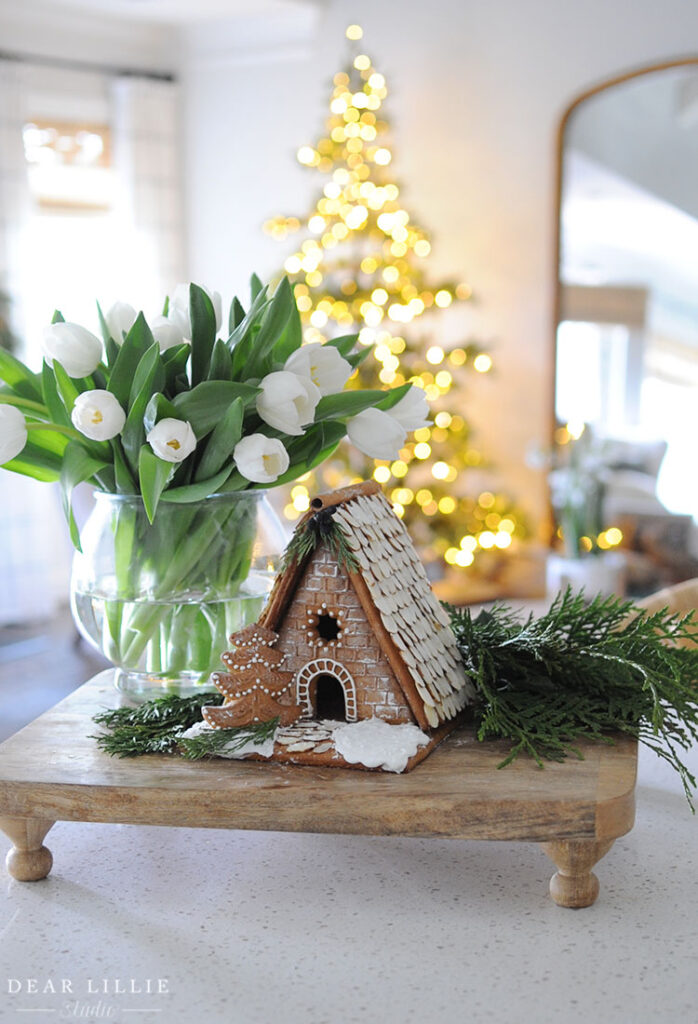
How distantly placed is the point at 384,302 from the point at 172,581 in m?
3.37

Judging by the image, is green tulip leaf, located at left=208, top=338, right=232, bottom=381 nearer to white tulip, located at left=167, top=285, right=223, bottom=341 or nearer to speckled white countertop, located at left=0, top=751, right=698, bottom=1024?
white tulip, located at left=167, top=285, right=223, bottom=341

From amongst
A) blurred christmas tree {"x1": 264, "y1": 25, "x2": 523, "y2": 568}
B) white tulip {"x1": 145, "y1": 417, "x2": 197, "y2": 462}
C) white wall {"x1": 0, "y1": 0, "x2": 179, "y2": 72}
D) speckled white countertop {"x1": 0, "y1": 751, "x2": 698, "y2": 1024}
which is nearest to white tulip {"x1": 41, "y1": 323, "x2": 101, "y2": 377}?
white tulip {"x1": 145, "y1": 417, "x2": 197, "y2": 462}

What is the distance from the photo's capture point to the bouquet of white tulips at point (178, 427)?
975 mm

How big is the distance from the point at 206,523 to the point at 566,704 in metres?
0.39

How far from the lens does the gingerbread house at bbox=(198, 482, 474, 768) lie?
0.90m

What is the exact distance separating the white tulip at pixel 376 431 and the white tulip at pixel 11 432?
0.32 meters

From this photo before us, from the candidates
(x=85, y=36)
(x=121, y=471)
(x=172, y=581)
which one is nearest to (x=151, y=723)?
(x=172, y=581)

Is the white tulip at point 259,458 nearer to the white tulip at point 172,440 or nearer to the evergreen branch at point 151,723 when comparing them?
the white tulip at point 172,440

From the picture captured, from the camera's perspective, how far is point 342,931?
779 mm

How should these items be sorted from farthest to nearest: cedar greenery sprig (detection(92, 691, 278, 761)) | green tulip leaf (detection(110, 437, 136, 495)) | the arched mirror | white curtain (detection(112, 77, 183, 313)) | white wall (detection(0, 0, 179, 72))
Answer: white curtain (detection(112, 77, 183, 313)) < white wall (detection(0, 0, 179, 72)) < the arched mirror < green tulip leaf (detection(110, 437, 136, 495)) < cedar greenery sprig (detection(92, 691, 278, 761))

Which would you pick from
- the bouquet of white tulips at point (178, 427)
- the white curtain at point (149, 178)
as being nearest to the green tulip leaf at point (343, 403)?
the bouquet of white tulips at point (178, 427)

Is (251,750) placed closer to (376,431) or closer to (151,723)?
(151,723)

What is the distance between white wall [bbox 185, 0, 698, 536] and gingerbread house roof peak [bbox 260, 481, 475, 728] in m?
3.70

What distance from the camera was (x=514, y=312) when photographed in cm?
465
